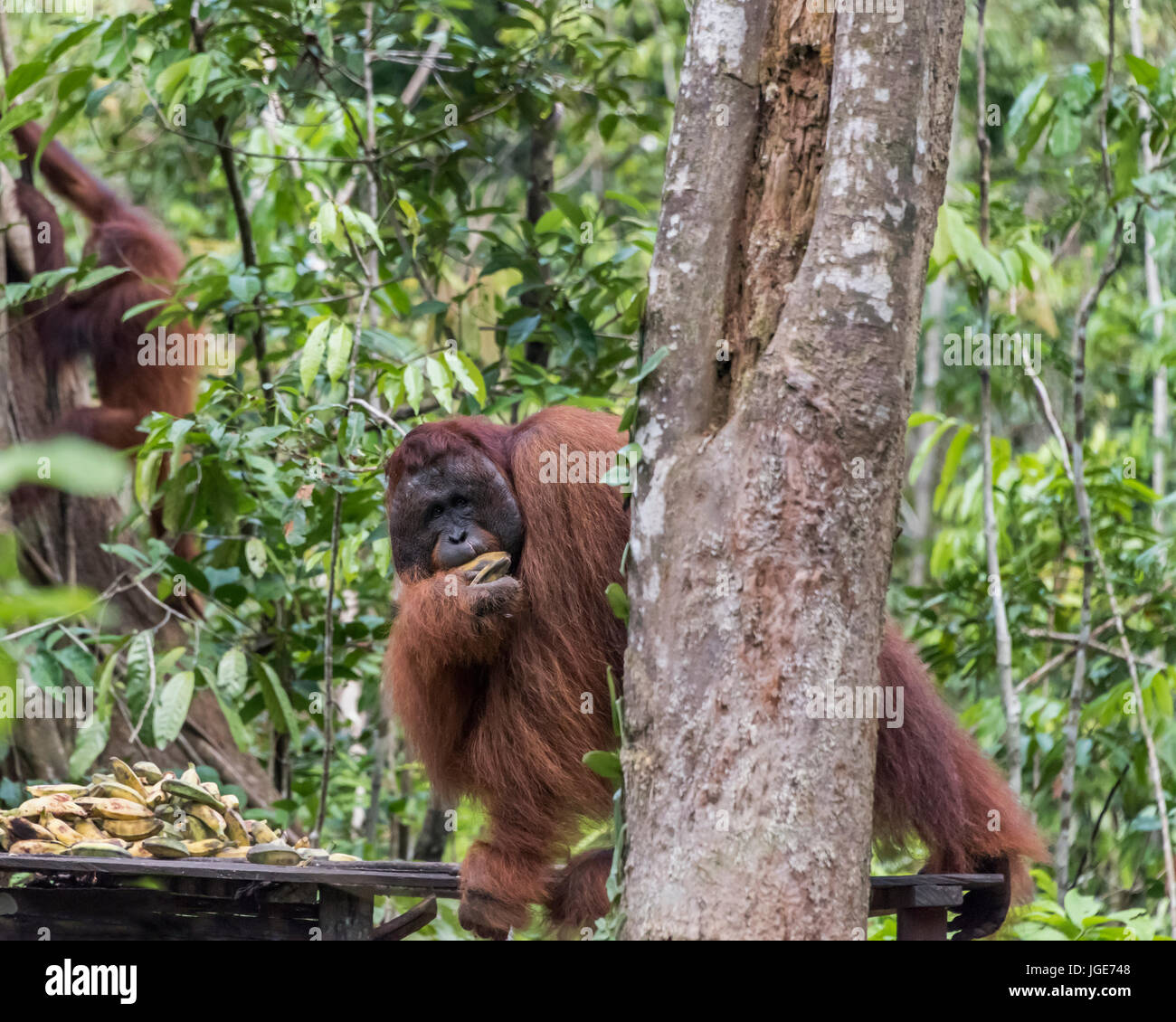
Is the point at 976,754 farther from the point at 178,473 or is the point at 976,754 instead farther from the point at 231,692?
the point at 178,473

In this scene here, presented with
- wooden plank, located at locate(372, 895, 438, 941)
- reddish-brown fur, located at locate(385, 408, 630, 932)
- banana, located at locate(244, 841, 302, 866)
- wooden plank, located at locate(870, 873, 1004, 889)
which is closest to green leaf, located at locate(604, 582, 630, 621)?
reddish-brown fur, located at locate(385, 408, 630, 932)

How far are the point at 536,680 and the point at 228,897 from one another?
91 centimetres

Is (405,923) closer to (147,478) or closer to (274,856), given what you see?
(274,856)

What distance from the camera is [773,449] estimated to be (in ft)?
6.35

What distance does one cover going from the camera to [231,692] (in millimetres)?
3838

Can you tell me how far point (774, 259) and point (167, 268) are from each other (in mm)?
4147

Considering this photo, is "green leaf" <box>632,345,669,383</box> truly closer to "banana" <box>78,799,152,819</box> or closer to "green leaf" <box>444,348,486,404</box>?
"green leaf" <box>444,348,486,404</box>

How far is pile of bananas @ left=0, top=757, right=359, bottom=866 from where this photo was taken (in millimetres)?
2920

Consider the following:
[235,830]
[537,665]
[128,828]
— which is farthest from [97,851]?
[537,665]

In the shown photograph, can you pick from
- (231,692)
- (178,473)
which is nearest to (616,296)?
(178,473)

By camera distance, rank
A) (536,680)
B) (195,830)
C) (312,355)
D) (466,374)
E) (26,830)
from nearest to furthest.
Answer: (536,680), (26,830), (195,830), (312,355), (466,374)

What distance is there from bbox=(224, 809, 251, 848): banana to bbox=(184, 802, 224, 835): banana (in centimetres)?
3

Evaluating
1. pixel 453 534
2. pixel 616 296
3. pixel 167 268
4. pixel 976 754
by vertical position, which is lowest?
pixel 976 754

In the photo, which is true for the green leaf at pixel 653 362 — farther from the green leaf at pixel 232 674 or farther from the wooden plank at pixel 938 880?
the green leaf at pixel 232 674
